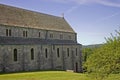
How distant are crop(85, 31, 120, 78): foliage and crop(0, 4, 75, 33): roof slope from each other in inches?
1042

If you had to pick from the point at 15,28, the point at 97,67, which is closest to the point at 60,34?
the point at 15,28

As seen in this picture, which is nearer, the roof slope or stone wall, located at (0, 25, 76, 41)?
stone wall, located at (0, 25, 76, 41)

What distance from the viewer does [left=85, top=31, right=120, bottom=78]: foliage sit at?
19.7 m

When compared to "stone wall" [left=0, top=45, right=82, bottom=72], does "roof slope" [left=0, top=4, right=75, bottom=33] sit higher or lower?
higher

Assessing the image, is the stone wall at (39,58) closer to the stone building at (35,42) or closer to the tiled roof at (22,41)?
the stone building at (35,42)

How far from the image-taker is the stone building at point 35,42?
140 feet

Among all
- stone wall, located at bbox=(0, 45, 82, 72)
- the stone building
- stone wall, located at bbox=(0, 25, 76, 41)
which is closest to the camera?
stone wall, located at bbox=(0, 45, 82, 72)

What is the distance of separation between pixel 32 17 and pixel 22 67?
15.2 metres

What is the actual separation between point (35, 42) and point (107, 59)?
3031cm

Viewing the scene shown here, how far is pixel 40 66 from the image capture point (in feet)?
161

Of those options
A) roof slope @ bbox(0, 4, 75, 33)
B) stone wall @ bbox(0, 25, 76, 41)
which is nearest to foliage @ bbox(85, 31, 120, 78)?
stone wall @ bbox(0, 25, 76, 41)

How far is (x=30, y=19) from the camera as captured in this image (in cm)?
5281

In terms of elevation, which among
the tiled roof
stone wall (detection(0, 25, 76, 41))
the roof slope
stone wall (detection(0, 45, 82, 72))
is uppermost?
the roof slope

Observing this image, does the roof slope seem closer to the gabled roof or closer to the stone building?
the stone building
